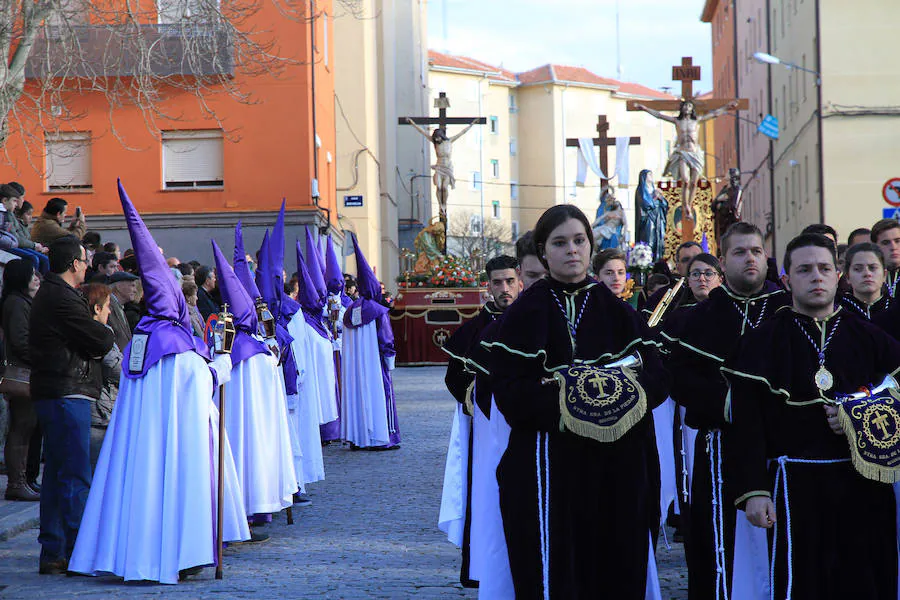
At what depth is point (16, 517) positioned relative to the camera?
9953mm

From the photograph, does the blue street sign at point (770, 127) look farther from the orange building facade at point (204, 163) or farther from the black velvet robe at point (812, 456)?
the black velvet robe at point (812, 456)

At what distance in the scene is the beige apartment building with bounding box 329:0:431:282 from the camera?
132 feet

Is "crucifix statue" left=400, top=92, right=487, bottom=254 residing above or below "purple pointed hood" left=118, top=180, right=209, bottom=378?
above

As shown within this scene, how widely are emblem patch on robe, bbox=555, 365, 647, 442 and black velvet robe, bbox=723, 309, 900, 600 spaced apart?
1.40 ft

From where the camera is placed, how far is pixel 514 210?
93625mm

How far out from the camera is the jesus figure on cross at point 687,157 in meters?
25.6

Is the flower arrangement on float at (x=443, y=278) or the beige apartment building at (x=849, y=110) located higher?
the beige apartment building at (x=849, y=110)

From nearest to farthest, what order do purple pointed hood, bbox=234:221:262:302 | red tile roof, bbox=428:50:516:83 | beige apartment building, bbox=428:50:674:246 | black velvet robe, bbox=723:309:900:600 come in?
1. black velvet robe, bbox=723:309:900:600
2. purple pointed hood, bbox=234:221:262:302
3. red tile roof, bbox=428:50:516:83
4. beige apartment building, bbox=428:50:674:246

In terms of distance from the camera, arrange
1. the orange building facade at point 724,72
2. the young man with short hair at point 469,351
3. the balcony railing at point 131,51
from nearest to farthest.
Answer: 1. the young man with short hair at point 469,351
2. the balcony railing at point 131,51
3. the orange building facade at point 724,72

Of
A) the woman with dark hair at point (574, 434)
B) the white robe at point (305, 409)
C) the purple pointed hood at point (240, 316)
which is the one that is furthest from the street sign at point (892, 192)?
the woman with dark hair at point (574, 434)

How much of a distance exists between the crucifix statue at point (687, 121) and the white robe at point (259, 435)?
656 inches

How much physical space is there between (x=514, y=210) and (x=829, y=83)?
56.4 m

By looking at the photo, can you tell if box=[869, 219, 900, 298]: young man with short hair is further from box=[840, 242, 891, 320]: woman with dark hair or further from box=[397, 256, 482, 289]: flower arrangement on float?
box=[397, 256, 482, 289]: flower arrangement on float

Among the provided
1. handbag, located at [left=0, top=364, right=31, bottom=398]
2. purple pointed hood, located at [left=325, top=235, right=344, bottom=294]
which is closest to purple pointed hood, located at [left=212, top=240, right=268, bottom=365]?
handbag, located at [left=0, top=364, right=31, bottom=398]
